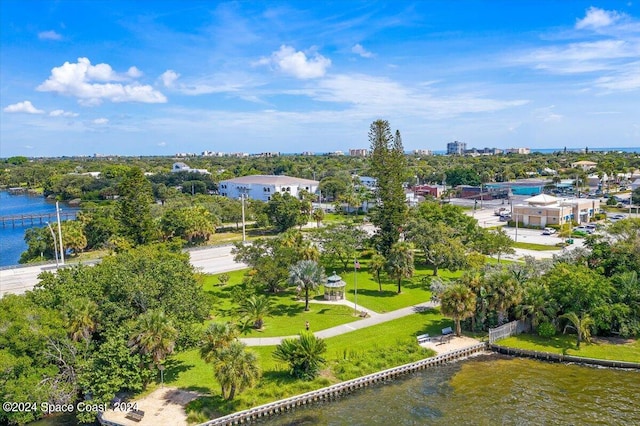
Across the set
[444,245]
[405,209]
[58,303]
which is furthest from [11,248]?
[444,245]

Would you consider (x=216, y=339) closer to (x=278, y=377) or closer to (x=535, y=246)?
(x=278, y=377)

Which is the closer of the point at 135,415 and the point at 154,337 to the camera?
the point at 135,415

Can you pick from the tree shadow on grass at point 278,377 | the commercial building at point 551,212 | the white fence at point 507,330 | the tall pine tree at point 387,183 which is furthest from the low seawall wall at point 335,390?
the commercial building at point 551,212

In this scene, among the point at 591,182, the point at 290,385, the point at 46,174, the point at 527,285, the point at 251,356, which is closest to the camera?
the point at 251,356

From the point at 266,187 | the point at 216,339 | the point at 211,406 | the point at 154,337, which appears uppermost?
the point at 266,187

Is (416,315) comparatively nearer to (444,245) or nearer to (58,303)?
(444,245)

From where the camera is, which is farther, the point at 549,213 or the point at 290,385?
the point at 549,213

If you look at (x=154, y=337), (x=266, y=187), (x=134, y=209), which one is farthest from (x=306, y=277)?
(x=266, y=187)
